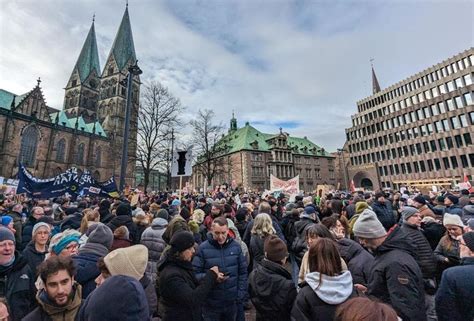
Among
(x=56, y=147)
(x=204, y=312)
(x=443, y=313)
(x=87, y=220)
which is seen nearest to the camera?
(x=443, y=313)

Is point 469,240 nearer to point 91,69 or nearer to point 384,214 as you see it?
point 384,214

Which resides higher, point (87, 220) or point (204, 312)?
point (87, 220)

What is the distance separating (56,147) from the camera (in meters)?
50.3

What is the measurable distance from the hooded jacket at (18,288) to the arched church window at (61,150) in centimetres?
5852

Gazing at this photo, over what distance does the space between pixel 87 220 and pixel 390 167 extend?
57684mm

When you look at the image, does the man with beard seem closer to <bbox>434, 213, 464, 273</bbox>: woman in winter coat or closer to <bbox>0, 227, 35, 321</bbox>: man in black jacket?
<bbox>0, 227, 35, 321</bbox>: man in black jacket

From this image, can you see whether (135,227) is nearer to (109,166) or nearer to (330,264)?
(330,264)

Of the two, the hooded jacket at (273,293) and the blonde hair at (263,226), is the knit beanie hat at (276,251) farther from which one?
the blonde hair at (263,226)

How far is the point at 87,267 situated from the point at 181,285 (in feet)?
3.96

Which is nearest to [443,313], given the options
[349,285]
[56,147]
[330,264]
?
[349,285]

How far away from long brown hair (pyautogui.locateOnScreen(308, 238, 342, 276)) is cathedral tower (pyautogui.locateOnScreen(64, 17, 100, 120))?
258 ft

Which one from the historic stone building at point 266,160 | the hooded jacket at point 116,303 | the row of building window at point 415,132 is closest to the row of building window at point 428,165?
the row of building window at point 415,132

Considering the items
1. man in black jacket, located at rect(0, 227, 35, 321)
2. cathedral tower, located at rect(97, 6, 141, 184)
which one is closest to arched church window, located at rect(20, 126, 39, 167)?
cathedral tower, located at rect(97, 6, 141, 184)

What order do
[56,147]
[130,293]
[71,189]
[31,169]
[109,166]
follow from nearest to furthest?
[130,293]
[71,189]
[31,169]
[56,147]
[109,166]
